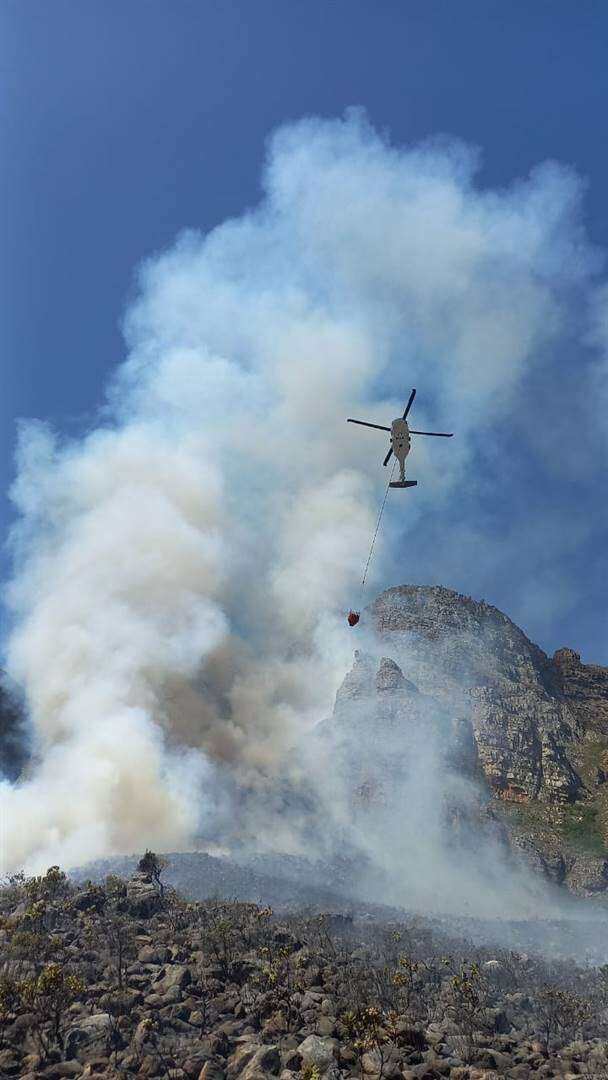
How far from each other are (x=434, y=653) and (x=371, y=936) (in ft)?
362

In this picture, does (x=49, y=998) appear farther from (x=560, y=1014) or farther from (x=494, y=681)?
(x=494, y=681)

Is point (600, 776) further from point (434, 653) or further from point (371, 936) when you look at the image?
point (371, 936)

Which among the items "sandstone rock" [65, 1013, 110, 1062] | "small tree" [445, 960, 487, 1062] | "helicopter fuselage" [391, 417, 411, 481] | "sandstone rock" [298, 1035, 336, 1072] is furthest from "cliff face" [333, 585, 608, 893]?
"sandstone rock" [65, 1013, 110, 1062]

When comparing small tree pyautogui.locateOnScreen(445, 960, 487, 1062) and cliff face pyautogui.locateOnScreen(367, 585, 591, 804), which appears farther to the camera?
cliff face pyautogui.locateOnScreen(367, 585, 591, 804)

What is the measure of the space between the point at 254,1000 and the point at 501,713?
404 feet

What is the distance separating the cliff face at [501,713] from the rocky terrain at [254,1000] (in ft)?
257

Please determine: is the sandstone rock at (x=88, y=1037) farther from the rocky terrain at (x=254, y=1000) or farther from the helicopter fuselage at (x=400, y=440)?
the helicopter fuselage at (x=400, y=440)

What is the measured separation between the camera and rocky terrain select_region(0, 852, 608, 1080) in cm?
3900

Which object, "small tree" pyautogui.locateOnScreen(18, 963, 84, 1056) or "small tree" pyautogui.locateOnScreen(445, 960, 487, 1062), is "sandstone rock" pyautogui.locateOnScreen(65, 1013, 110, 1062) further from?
"small tree" pyautogui.locateOnScreen(445, 960, 487, 1062)

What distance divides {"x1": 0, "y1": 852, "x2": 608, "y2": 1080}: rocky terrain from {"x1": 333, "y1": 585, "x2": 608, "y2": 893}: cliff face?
78.4 m

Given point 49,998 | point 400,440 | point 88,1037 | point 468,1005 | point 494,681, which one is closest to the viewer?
point 88,1037

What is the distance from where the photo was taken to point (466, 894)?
12388 cm

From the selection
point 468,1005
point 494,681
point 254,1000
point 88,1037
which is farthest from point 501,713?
point 88,1037

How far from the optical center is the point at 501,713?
16012 cm
